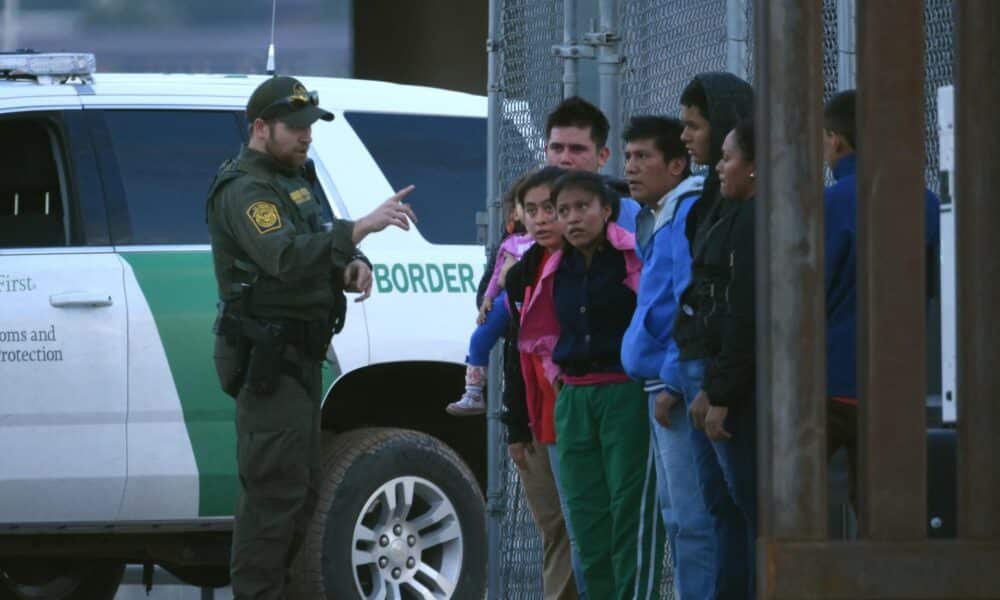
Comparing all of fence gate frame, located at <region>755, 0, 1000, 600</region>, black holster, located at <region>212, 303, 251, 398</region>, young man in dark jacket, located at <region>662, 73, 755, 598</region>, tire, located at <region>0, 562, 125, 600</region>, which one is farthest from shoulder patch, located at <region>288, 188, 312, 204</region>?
fence gate frame, located at <region>755, 0, 1000, 600</region>

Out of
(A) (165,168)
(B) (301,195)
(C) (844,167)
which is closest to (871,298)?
(C) (844,167)

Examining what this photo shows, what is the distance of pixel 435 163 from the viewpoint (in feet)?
28.0

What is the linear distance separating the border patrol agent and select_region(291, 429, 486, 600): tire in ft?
2.18

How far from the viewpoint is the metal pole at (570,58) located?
7074mm

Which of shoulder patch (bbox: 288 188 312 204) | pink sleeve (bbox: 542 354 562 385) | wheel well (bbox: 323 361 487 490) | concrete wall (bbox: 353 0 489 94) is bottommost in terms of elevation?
wheel well (bbox: 323 361 487 490)

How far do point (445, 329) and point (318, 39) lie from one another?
24.8 ft

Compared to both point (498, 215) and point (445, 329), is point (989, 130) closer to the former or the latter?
point (498, 215)

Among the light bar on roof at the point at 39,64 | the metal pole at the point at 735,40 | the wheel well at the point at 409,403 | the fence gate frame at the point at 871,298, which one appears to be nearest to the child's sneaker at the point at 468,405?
the wheel well at the point at 409,403

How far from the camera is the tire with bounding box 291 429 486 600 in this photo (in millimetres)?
7828

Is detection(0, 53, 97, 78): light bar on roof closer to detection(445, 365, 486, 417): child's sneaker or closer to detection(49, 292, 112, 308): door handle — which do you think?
detection(49, 292, 112, 308): door handle

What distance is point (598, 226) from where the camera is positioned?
639 cm

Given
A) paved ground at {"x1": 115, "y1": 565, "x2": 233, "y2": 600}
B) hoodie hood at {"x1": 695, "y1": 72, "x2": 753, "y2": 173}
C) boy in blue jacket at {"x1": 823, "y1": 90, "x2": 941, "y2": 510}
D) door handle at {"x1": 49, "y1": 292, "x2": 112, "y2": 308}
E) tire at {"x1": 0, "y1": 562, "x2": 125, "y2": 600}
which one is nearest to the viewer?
boy in blue jacket at {"x1": 823, "y1": 90, "x2": 941, "y2": 510}

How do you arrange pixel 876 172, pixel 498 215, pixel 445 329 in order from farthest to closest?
pixel 445 329 < pixel 498 215 < pixel 876 172

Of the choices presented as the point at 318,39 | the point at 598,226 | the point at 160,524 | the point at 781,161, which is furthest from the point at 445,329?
the point at 318,39
